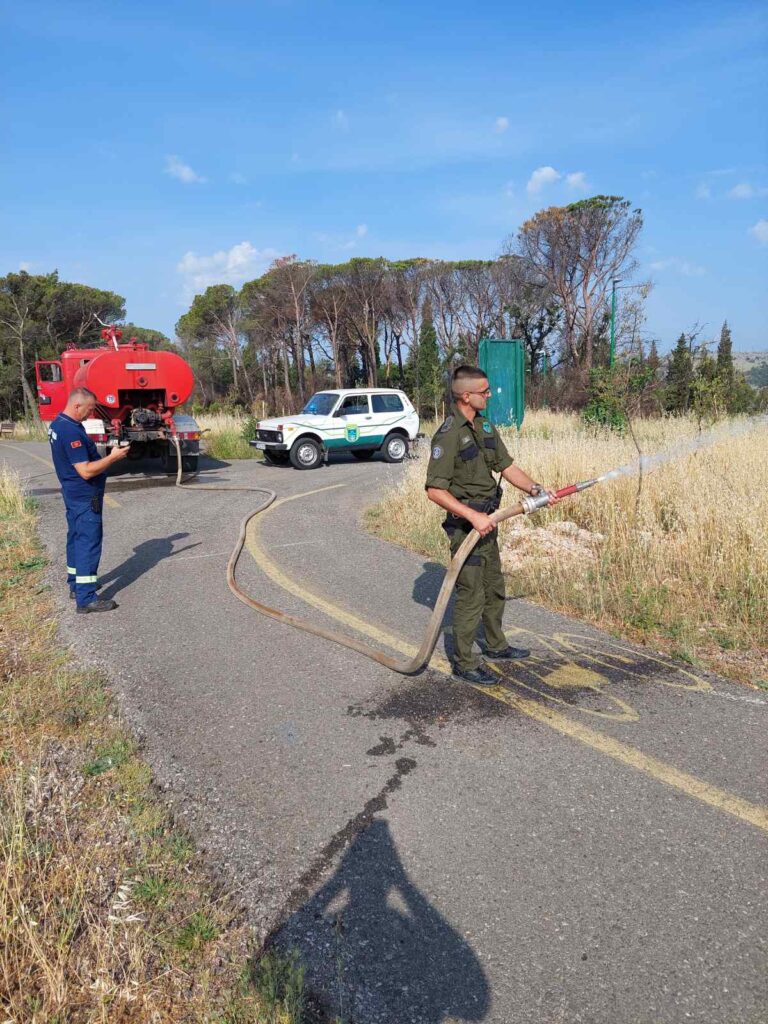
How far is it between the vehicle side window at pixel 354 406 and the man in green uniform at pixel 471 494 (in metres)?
12.2

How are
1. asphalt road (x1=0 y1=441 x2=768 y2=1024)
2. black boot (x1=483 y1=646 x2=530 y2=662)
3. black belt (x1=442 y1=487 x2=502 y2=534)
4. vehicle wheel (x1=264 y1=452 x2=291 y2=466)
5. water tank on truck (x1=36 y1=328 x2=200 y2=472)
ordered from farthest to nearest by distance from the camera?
vehicle wheel (x1=264 y1=452 x2=291 y2=466) < water tank on truck (x1=36 y1=328 x2=200 y2=472) < black boot (x1=483 y1=646 x2=530 y2=662) < black belt (x1=442 y1=487 x2=502 y2=534) < asphalt road (x1=0 y1=441 x2=768 y2=1024)

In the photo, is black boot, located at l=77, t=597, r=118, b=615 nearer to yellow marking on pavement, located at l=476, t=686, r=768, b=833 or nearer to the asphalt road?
the asphalt road

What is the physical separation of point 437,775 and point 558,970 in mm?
1185

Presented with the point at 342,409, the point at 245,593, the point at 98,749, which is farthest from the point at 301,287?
the point at 98,749

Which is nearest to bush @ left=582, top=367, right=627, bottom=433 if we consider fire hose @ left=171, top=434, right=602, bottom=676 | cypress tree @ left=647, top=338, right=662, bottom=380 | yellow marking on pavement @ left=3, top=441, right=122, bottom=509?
cypress tree @ left=647, top=338, right=662, bottom=380

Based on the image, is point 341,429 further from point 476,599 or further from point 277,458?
point 476,599

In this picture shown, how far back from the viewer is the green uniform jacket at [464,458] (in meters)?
4.45

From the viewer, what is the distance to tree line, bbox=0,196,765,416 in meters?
36.8

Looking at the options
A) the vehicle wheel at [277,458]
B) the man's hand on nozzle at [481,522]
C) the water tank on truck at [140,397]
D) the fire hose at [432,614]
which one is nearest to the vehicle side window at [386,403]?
the vehicle wheel at [277,458]

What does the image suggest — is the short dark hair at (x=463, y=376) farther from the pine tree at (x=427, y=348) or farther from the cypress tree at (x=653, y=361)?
the pine tree at (x=427, y=348)

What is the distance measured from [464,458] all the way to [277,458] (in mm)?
12865

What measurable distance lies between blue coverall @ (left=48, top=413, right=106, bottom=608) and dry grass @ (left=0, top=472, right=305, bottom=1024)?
2.29 meters

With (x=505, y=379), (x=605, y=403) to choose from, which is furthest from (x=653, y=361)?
(x=505, y=379)

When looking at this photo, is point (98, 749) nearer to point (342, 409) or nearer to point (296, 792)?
point (296, 792)
